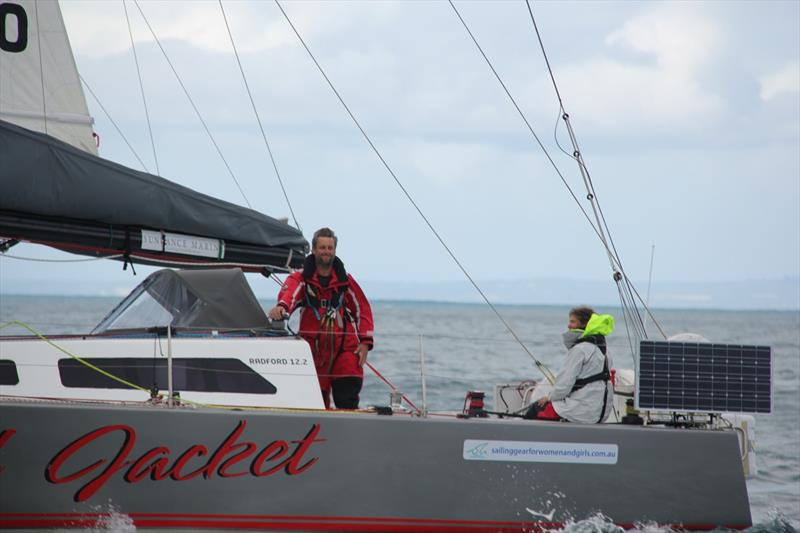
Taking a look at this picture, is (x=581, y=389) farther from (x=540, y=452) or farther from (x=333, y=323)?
(x=333, y=323)

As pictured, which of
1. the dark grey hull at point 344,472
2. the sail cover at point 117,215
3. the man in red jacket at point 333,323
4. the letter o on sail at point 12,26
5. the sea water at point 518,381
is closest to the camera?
the dark grey hull at point 344,472

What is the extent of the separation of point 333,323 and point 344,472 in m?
1.04

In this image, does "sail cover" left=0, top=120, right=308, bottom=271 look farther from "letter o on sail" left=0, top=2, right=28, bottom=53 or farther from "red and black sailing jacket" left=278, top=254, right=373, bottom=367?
"letter o on sail" left=0, top=2, right=28, bottom=53

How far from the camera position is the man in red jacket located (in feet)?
21.2

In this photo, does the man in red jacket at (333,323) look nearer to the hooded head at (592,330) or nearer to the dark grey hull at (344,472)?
the dark grey hull at (344,472)

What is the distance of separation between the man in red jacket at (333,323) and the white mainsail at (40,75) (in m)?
1.87

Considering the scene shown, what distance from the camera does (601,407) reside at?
6363 millimetres

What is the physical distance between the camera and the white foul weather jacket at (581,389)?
632 cm

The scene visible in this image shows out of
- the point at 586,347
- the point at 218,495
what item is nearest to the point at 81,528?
the point at 218,495

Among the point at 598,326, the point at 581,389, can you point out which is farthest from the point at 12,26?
the point at 581,389

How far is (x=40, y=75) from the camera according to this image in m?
6.91

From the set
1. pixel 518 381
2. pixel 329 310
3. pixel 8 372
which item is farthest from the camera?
pixel 518 381

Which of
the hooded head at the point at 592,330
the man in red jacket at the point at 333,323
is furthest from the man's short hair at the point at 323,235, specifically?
the hooded head at the point at 592,330

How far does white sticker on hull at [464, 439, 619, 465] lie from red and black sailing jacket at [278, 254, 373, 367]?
0.98 metres
